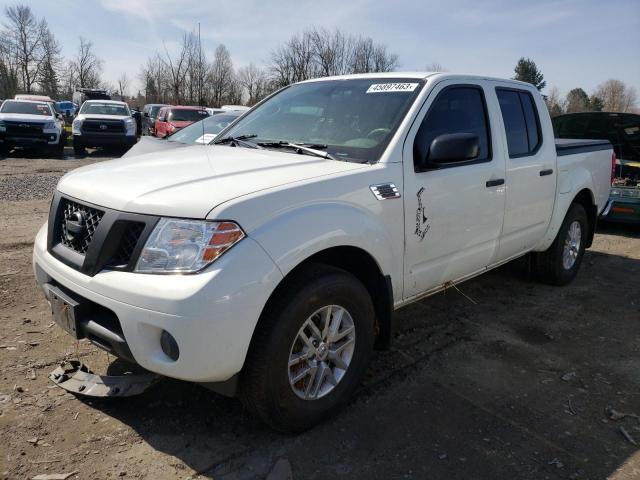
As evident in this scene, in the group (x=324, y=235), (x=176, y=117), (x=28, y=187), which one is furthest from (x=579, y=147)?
(x=176, y=117)

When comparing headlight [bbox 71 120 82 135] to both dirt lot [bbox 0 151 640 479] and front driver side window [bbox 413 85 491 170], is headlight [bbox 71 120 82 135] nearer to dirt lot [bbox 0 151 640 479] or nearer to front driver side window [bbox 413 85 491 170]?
dirt lot [bbox 0 151 640 479]

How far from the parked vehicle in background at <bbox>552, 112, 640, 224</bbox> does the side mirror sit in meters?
5.39

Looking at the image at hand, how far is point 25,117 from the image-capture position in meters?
15.9

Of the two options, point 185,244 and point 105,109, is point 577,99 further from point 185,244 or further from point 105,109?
point 185,244

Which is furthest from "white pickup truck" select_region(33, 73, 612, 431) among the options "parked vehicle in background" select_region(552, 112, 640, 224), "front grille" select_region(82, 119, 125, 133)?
"front grille" select_region(82, 119, 125, 133)

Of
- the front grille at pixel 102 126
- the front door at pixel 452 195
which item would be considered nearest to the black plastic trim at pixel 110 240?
the front door at pixel 452 195

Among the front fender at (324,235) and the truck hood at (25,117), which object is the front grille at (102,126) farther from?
the front fender at (324,235)

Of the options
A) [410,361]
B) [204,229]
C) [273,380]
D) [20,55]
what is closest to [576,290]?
[410,361]

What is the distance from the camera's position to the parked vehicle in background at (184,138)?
6824 mm

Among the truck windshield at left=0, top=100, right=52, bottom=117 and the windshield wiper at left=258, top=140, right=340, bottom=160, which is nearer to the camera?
the windshield wiper at left=258, top=140, right=340, bottom=160

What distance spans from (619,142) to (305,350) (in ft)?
26.7

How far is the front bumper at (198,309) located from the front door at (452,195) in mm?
1184

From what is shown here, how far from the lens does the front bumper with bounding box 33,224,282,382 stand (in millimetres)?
2107

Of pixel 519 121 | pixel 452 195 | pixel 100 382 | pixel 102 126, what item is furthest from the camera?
pixel 102 126
